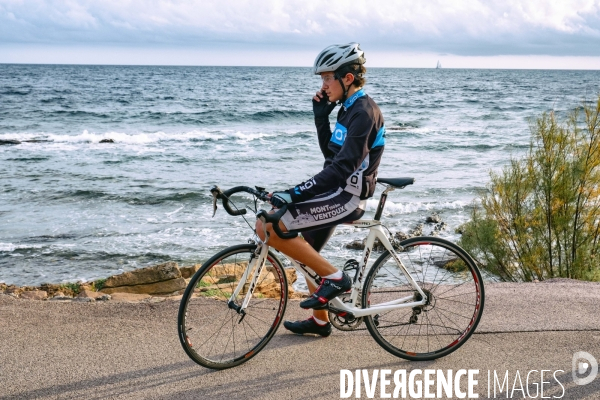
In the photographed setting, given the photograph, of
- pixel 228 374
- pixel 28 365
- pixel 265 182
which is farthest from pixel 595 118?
pixel 265 182

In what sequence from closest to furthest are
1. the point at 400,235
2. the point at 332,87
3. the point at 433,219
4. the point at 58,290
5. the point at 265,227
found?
the point at 265,227 → the point at 332,87 → the point at 58,290 → the point at 400,235 → the point at 433,219

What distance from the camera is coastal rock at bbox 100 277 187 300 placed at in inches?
341

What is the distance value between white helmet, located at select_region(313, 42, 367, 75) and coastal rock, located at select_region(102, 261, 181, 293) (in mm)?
5537

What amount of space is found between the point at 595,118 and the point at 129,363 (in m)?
8.40

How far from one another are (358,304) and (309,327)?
1.99 feet

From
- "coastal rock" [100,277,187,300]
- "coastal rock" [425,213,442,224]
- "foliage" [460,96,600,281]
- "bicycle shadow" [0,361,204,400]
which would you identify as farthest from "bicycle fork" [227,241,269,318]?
"coastal rock" [425,213,442,224]

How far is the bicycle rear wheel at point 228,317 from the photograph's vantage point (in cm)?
407

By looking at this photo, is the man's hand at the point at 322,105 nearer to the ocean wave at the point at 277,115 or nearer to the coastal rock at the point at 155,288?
the coastal rock at the point at 155,288

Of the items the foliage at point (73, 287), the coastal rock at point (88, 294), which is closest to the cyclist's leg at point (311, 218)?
the coastal rock at point (88, 294)

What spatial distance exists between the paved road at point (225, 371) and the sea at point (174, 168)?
196 cm

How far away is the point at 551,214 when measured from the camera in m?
9.71

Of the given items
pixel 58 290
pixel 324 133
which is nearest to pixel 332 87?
pixel 324 133

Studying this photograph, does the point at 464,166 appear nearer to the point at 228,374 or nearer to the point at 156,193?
the point at 156,193

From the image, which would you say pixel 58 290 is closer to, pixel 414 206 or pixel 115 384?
pixel 115 384
